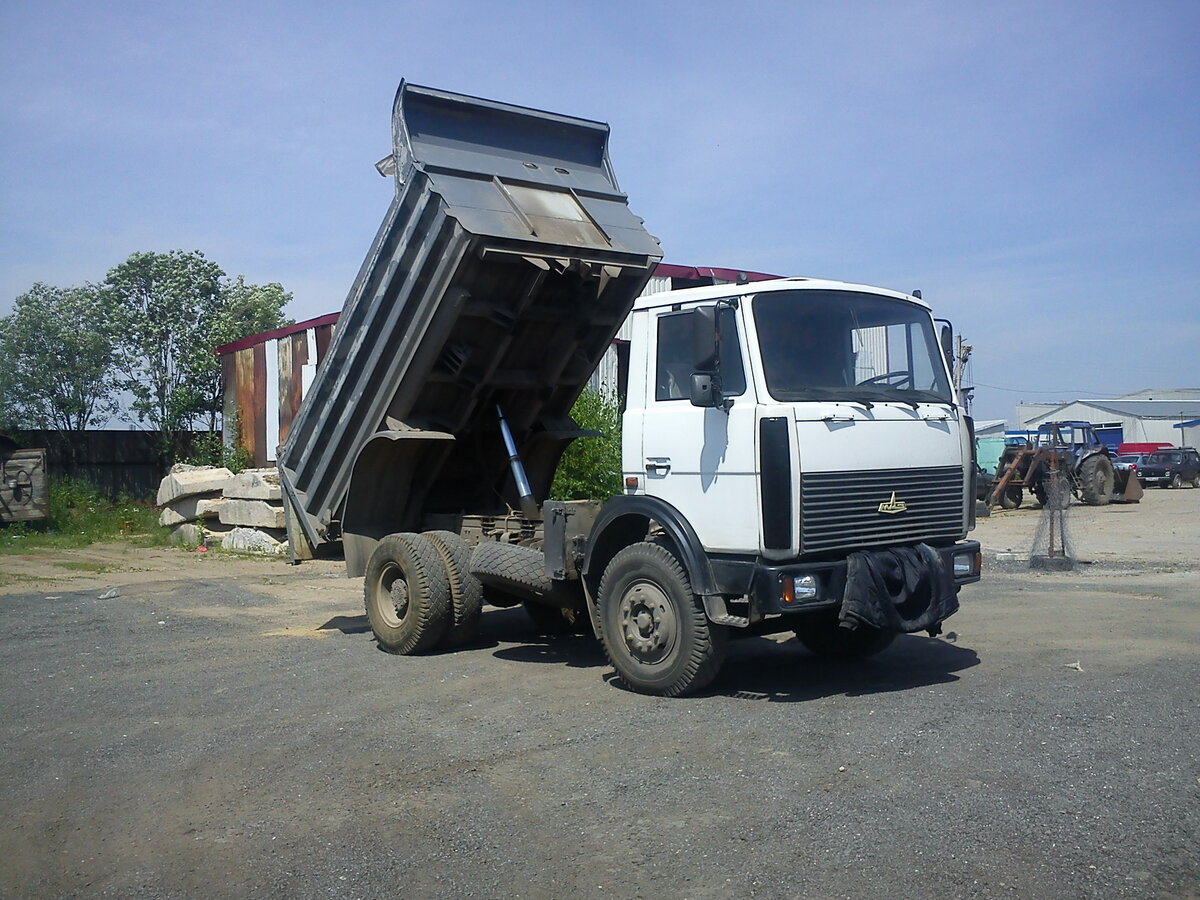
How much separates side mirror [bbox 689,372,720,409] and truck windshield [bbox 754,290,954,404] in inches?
13.9

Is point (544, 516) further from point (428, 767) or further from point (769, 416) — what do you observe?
point (428, 767)

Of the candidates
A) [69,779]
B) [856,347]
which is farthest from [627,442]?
[69,779]

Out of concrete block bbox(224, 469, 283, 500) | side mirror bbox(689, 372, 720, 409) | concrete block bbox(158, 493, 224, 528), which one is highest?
side mirror bbox(689, 372, 720, 409)

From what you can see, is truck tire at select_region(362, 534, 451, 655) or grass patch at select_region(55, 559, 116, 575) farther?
grass patch at select_region(55, 559, 116, 575)

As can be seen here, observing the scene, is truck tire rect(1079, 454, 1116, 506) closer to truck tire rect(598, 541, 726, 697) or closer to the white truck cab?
the white truck cab

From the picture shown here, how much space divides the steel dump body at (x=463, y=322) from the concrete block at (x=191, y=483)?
31.9 feet

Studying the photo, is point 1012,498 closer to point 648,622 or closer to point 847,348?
point 847,348

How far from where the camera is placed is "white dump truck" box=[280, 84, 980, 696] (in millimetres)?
6660

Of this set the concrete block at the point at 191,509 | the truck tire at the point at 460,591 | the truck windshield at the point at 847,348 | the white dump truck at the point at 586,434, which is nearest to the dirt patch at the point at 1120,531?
the truck windshield at the point at 847,348

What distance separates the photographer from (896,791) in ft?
16.3

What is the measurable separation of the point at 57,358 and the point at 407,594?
21997mm

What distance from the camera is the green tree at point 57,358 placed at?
2631 cm

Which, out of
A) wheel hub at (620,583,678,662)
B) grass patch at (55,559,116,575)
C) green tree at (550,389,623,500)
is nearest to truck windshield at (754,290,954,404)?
wheel hub at (620,583,678,662)

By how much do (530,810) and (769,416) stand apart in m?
2.79
